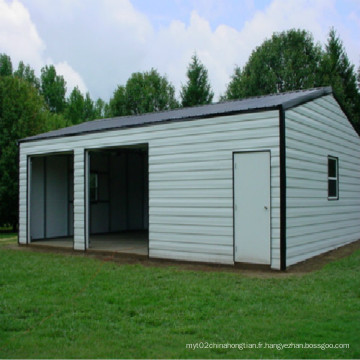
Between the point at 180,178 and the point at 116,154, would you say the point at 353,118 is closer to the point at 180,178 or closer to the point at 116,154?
the point at 116,154

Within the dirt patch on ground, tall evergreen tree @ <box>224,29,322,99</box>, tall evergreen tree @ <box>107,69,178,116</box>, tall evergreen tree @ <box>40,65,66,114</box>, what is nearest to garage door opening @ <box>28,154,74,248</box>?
the dirt patch on ground

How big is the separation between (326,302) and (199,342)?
82.2 inches

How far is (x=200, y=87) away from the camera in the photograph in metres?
31.5

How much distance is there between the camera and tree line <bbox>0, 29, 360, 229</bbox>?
17844 millimetres

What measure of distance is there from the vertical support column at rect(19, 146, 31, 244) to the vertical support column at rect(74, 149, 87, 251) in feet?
7.00

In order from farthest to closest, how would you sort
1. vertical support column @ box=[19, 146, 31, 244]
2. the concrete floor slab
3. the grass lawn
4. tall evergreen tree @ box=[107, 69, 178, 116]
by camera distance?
tall evergreen tree @ box=[107, 69, 178, 116]
vertical support column @ box=[19, 146, 31, 244]
the concrete floor slab
the grass lawn

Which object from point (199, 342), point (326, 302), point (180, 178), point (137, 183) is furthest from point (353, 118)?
point (199, 342)

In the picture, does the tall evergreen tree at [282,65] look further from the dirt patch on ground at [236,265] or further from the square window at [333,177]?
the dirt patch on ground at [236,265]

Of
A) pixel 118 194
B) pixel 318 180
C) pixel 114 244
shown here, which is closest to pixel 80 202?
pixel 114 244

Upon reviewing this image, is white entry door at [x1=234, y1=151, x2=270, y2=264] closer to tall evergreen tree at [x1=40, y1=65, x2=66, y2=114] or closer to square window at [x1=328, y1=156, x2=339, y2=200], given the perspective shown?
square window at [x1=328, y1=156, x2=339, y2=200]

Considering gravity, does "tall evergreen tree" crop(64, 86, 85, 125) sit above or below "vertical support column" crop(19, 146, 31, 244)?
above

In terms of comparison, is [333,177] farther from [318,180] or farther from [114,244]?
[114,244]

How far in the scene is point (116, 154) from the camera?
15.5 metres

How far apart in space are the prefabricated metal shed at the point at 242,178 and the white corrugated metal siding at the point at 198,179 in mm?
20
